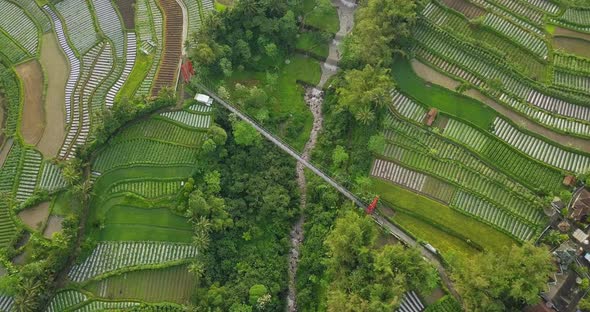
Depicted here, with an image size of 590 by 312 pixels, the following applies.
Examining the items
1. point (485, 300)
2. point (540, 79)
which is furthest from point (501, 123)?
point (485, 300)

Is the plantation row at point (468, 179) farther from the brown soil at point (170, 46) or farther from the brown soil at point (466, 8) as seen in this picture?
the brown soil at point (170, 46)

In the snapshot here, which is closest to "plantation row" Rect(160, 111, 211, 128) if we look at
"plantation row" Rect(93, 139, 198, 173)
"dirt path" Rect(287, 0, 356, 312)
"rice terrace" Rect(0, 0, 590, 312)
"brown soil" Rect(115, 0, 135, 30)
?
"rice terrace" Rect(0, 0, 590, 312)

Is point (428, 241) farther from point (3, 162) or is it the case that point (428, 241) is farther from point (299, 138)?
point (3, 162)

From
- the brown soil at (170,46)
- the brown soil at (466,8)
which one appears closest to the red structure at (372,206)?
the brown soil at (466,8)

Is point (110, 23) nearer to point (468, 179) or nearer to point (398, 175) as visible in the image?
point (398, 175)

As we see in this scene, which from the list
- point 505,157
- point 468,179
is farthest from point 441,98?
point 468,179
